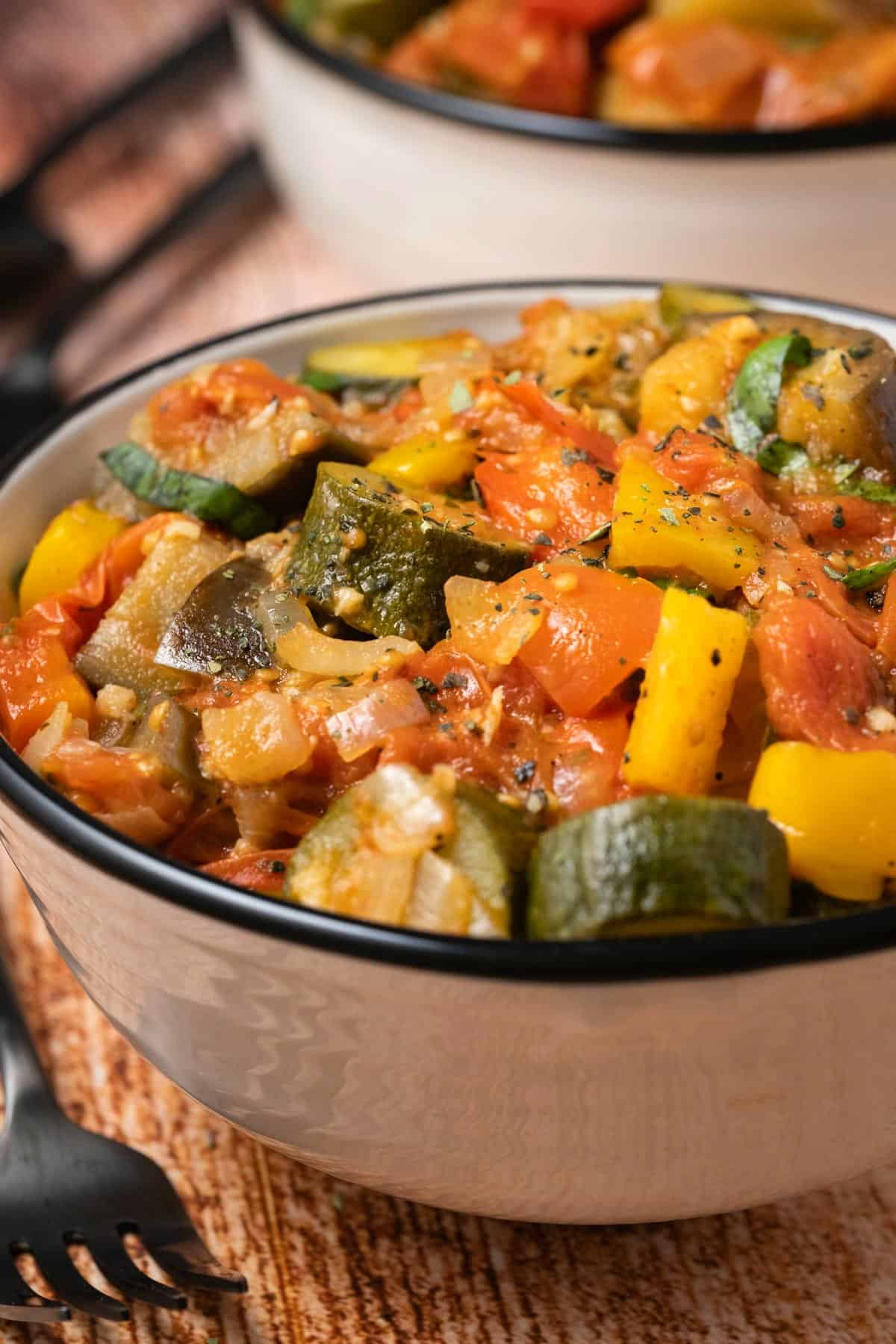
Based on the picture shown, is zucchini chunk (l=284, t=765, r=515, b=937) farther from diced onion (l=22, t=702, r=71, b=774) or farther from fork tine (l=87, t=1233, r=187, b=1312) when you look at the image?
fork tine (l=87, t=1233, r=187, b=1312)

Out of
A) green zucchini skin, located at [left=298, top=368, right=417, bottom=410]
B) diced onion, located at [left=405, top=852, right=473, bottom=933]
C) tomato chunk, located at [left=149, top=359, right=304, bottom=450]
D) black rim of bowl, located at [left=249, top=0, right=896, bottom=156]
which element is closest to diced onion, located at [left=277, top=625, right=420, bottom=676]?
diced onion, located at [left=405, top=852, right=473, bottom=933]

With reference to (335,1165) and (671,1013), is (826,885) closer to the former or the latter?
(671,1013)

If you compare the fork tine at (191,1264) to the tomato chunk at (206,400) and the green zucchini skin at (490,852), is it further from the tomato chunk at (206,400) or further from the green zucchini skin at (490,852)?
the tomato chunk at (206,400)

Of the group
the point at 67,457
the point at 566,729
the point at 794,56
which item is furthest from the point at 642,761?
the point at 794,56

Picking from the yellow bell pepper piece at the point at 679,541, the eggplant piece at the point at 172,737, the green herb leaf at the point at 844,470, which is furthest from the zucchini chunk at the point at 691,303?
the eggplant piece at the point at 172,737

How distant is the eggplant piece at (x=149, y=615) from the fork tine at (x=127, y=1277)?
2.36 feet

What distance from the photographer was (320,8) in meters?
4.28

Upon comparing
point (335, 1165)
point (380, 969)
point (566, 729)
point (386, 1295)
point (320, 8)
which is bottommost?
point (386, 1295)

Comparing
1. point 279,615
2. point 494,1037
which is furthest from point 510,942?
point 279,615

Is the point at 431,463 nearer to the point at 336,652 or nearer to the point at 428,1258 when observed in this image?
the point at 336,652

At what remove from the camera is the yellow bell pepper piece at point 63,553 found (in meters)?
2.31

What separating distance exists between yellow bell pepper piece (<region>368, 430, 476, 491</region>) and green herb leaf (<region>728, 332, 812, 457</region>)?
0.38m

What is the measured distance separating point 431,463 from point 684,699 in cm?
64

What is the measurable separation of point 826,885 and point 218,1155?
1.02 metres
